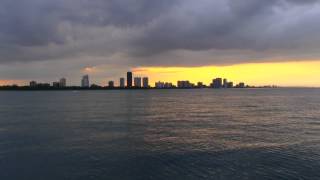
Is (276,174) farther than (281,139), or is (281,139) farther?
(281,139)

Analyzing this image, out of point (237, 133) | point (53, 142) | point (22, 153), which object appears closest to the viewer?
point (22, 153)

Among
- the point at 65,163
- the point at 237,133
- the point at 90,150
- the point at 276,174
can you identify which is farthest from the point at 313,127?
the point at 65,163

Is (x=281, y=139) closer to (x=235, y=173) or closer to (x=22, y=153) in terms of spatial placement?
(x=235, y=173)

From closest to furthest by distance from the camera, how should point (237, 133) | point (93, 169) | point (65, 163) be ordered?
1. point (93, 169)
2. point (65, 163)
3. point (237, 133)

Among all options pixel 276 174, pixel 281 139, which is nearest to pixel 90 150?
pixel 276 174

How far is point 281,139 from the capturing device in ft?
171

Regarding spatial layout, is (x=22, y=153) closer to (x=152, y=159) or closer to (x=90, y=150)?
(x=90, y=150)

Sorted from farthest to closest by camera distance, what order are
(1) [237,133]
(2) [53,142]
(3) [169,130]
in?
1. (3) [169,130]
2. (1) [237,133]
3. (2) [53,142]

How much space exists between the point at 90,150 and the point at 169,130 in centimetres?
2150

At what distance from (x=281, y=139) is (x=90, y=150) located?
87.9 ft

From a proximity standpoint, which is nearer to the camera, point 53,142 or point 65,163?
point 65,163

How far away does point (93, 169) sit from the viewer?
35906mm

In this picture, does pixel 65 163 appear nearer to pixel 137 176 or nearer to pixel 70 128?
pixel 137 176

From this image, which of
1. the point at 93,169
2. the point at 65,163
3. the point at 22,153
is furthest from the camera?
the point at 22,153
